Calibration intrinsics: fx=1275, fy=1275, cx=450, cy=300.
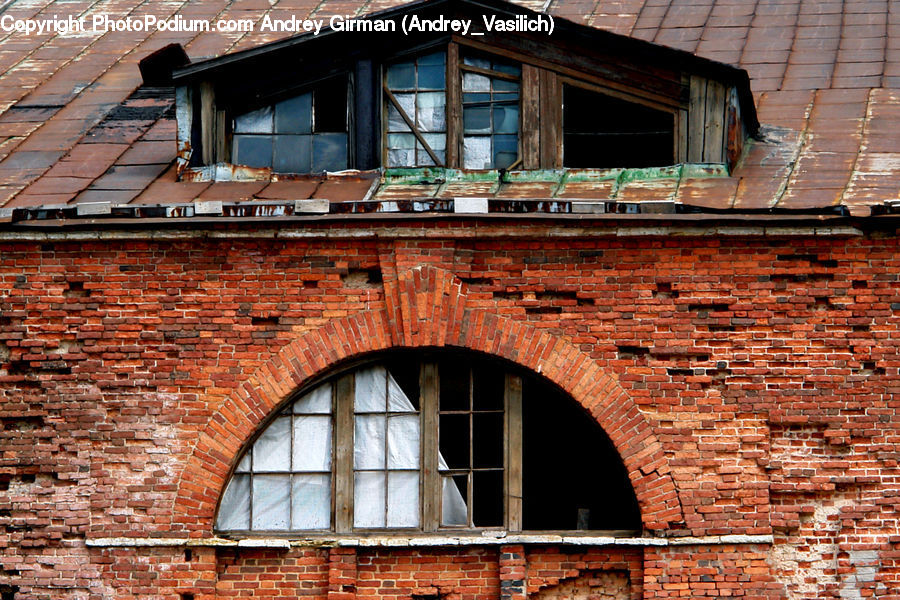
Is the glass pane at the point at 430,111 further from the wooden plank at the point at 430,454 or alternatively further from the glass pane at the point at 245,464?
the glass pane at the point at 245,464

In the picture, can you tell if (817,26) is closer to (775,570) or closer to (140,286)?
(775,570)

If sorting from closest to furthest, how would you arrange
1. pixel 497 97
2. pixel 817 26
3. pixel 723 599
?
pixel 723 599 < pixel 497 97 < pixel 817 26

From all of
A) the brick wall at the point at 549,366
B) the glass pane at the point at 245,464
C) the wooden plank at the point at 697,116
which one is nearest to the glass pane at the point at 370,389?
the brick wall at the point at 549,366

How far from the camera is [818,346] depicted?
10117mm

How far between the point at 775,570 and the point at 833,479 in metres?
0.85

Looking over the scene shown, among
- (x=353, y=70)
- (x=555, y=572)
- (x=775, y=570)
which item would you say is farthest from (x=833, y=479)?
(x=353, y=70)

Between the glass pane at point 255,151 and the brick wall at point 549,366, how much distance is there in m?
1.27

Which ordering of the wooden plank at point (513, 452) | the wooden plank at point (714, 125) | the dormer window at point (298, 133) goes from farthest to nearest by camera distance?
the dormer window at point (298, 133), the wooden plank at point (714, 125), the wooden plank at point (513, 452)

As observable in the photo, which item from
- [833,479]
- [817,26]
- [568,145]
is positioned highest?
[817,26]

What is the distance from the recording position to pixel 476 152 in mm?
11352

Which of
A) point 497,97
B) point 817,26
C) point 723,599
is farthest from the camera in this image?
point 817,26

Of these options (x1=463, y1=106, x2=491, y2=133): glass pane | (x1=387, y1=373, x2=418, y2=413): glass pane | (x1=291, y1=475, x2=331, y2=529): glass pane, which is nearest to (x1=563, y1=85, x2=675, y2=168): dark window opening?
(x1=463, y1=106, x2=491, y2=133): glass pane

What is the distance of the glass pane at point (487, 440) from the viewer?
10516 mm

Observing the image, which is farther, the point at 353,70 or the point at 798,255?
the point at 353,70
